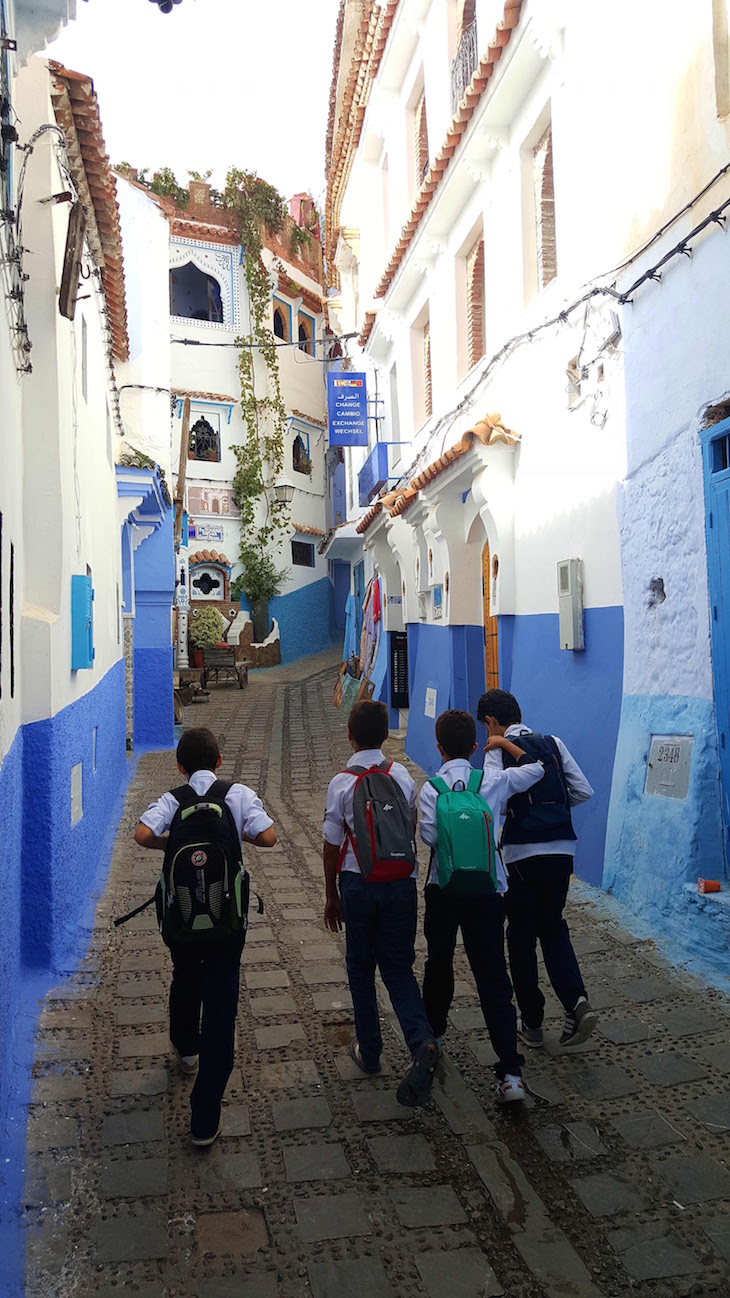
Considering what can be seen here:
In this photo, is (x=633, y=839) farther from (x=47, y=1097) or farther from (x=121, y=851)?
(x=121, y=851)

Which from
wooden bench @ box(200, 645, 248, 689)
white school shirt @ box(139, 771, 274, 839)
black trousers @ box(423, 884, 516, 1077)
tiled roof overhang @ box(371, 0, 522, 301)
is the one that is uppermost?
tiled roof overhang @ box(371, 0, 522, 301)

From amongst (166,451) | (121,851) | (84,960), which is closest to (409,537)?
(166,451)

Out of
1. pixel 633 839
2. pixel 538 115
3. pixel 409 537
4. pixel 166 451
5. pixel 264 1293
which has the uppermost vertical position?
pixel 538 115

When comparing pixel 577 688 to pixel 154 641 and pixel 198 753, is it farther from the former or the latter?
pixel 154 641

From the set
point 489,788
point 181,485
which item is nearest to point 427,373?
point 181,485

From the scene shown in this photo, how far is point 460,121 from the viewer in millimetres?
9406

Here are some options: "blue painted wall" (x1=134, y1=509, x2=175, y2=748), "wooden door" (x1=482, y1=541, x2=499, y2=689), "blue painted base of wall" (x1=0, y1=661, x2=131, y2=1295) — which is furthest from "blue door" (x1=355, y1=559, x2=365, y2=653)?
"blue painted base of wall" (x1=0, y1=661, x2=131, y2=1295)

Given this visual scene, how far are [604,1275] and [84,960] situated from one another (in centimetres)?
346

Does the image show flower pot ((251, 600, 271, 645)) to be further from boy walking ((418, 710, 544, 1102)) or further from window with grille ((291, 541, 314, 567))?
boy walking ((418, 710, 544, 1102))

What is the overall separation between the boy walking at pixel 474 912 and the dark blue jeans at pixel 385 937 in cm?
12

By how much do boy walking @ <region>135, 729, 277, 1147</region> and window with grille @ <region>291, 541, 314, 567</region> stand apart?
2347 centimetres

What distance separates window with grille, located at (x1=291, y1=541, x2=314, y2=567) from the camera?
89.0 ft

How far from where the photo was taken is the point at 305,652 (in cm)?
2727

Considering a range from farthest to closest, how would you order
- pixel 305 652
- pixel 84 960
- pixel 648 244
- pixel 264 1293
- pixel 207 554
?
pixel 305 652
pixel 207 554
pixel 648 244
pixel 84 960
pixel 264 1293
